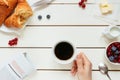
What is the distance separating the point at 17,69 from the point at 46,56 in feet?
0.35

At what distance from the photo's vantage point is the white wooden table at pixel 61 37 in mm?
1077

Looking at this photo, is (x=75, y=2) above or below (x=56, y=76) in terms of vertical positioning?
above

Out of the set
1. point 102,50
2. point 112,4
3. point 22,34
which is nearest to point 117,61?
point 102,50

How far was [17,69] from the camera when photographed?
3.51 ft

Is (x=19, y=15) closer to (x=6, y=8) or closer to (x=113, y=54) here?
(x=6, y=8)

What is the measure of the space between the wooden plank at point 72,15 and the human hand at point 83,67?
13 centimetres

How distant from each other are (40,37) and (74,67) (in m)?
0.15

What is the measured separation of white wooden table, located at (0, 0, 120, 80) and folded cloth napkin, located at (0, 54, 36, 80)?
2 centimetres

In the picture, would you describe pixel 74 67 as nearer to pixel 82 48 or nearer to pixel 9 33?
pixel 82 48

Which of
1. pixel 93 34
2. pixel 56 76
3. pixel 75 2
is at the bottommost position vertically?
pixel 56 76

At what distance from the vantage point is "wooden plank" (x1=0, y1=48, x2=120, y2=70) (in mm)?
1076

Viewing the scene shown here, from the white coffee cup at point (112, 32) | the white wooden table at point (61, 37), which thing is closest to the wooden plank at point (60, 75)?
the white wooden table at point (61, 37)

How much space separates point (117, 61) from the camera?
106 cm

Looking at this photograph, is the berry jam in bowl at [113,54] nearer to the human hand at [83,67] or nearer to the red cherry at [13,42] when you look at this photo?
the human hand at [83,67]
